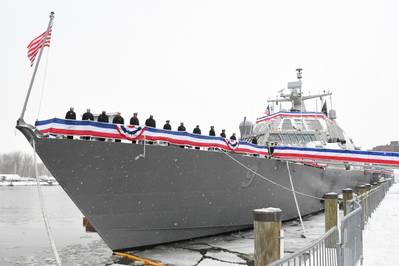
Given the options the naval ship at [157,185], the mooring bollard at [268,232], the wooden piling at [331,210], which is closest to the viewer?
the mooring bollard at [268,232]

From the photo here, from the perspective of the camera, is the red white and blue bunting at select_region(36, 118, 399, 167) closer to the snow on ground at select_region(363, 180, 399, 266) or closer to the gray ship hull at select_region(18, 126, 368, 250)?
the gray ship hull at select_region(18, 126, 368, 250)

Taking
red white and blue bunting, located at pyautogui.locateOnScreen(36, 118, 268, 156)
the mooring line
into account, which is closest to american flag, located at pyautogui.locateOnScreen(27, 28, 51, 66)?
red white and blue bunting, located at pyautogui.locateOnScreen(36, 118, 268, 156)

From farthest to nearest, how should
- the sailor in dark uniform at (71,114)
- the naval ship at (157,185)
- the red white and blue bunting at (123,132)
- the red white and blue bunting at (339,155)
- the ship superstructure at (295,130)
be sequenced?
the ship superstructure at (295,130) < the red white and blue bunting at (339,155) < the sailor in dark uniform at (71,114) < the naval ship at (157,185) < the red white and blue bunting at (123,132)

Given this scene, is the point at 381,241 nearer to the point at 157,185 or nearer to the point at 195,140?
the point at 195,140

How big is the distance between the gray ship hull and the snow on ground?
125 inches

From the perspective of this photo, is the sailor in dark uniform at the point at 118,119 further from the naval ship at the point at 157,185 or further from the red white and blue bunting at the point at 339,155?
the red white and blue bunting at the point at 339,155

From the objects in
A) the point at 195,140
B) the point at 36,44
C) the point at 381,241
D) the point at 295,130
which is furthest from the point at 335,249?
the point at 295,130

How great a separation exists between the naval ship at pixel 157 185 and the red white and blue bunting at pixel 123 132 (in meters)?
0.17

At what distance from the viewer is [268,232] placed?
14.0 feet

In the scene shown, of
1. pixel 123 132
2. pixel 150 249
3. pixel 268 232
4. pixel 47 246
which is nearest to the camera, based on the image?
pixel 268 232

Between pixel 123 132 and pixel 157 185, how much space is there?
1.44 metres

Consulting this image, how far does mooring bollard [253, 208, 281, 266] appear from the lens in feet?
13.9

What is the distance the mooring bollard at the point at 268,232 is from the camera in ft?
13.9

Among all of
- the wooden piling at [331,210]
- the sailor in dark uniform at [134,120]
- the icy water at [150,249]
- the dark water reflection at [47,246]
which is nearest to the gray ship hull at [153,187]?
the icy water at [150,249]
